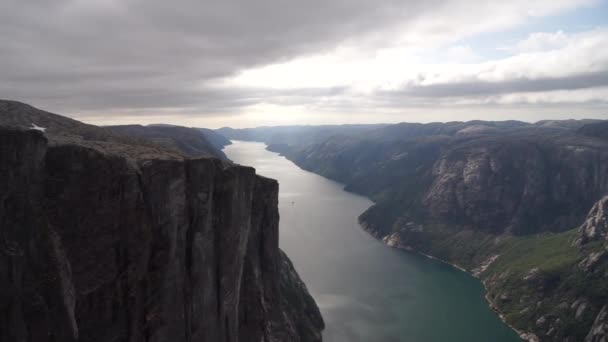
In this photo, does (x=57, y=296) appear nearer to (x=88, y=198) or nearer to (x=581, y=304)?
(x=88, y=198)

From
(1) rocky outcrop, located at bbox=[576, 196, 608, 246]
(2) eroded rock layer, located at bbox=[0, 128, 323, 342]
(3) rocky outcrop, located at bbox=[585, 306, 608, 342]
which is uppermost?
(2) eroded rock layer, located at bbox=[0, 128, 323, 342]

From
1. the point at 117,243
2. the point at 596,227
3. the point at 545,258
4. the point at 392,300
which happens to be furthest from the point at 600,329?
the point at 117,243

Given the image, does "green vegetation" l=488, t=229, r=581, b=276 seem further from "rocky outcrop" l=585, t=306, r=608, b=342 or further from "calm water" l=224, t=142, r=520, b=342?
"rocky outcrop" l=585, t=306, r=608, b=342

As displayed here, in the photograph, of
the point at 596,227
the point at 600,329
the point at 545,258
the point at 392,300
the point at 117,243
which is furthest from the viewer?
the point at 545,258

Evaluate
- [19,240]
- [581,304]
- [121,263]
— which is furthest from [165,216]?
[581,304]

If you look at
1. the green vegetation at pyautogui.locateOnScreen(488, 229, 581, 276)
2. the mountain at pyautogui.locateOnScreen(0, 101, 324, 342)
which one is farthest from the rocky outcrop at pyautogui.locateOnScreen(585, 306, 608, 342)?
the mountain at pyautogui.locateOnScreen(0, 101, 324, 342)

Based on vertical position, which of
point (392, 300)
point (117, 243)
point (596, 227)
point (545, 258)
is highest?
point (117, 243)

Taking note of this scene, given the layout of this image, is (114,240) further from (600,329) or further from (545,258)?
(545,258)

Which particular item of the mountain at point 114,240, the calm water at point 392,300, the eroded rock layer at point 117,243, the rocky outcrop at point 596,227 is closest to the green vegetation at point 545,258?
the rocky outcrop at point 596,227
